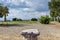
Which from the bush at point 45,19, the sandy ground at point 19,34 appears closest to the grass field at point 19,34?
the sandy ground at point 19,34

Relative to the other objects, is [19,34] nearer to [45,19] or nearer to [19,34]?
[19,34]

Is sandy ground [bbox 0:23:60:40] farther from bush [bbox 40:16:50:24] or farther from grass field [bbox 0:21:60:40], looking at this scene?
bush [bbox 40:16:50:24]

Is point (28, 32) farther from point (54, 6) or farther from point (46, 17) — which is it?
point (46, 17)

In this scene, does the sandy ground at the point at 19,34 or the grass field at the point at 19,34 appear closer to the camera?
the sandy ground at the point at 19,34

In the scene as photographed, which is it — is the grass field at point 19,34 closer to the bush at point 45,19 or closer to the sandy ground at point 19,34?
the sandy ground at point 19,34

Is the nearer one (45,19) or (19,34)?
(19,34)

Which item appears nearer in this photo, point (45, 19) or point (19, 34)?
point (19, 34)

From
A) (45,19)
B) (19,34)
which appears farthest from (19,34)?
(45,19)

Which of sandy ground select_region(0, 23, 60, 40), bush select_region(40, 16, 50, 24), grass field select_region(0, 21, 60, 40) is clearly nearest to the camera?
sandy ground select_region(0, 23, 60, 40)

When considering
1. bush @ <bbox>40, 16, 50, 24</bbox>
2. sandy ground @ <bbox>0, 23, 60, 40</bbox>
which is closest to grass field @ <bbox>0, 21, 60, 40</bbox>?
sandy ground @ <bbox>0, 23, 60, 40</bbox>

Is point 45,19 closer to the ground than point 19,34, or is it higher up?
closer to the ground

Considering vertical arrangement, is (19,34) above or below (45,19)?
above

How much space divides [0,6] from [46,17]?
13329 millimetres

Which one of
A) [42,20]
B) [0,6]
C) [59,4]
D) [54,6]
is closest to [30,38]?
[59,4]
